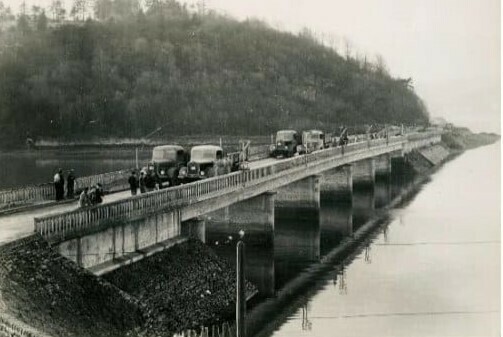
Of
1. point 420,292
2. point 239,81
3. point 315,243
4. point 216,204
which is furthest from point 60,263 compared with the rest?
point 239,81

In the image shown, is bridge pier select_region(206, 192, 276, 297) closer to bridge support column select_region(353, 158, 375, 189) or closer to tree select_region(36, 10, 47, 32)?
tree select_region(36, 10, 47, 32)

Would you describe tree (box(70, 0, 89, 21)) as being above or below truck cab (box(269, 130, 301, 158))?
above

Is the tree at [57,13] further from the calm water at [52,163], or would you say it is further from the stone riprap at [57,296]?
the stone riprap at [57,296]

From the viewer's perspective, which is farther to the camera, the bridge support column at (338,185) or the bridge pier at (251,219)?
the bridge support column at (338,185)

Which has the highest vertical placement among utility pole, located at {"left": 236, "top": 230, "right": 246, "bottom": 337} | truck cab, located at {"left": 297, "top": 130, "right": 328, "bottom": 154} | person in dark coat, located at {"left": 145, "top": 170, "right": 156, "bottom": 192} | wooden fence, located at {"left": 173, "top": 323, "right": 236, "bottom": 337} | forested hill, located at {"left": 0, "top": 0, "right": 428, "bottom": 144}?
forested hill, located at {"left": 0, "top": 0, "right": 428, "bottom": 144}

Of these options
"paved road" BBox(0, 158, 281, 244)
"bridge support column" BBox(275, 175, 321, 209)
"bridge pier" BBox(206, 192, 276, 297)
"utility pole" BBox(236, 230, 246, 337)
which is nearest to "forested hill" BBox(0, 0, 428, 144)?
"bridge support column" BBox(275, 175, 321, 209)

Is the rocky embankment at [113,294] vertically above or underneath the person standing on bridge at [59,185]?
underneath

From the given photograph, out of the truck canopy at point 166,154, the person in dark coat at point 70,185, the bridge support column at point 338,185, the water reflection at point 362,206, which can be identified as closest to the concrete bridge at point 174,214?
the truck canopy at point 166,154
